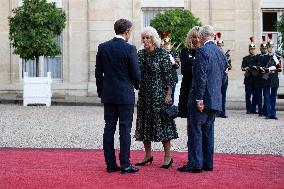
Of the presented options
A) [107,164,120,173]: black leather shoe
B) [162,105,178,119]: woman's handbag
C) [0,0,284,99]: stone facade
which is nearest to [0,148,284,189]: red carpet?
[107,164,120,173]: black leather shoe

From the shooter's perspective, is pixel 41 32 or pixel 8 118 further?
pixel 41 32

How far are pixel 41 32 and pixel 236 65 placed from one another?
773 centimetres

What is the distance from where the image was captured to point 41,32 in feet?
74.1

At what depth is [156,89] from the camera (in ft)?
31.7

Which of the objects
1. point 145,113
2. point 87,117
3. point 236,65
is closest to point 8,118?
point 87,117

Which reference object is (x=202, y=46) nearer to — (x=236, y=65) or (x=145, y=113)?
(x=145, y=113)

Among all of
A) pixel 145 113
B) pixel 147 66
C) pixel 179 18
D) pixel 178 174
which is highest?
pixel 179 18

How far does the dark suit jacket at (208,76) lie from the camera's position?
30.5 feet

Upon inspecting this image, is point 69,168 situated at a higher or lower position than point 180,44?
lower

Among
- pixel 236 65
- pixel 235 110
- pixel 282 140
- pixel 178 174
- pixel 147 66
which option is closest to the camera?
pixel 178 174

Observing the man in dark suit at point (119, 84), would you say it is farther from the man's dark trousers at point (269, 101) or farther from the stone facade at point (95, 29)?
the stone facade at point (95, 29)

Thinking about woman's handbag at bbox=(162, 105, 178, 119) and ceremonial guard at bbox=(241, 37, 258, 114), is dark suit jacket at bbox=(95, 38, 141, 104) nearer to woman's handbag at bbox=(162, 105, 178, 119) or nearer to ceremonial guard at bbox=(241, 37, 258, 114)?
woman's handbag at bbox=(162, 105, 178, 119)

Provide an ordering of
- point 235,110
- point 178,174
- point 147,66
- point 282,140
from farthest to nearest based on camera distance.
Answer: point 235,110, point 282,140, point 147,66, point 178,174

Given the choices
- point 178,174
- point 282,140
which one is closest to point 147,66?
point 178,174
